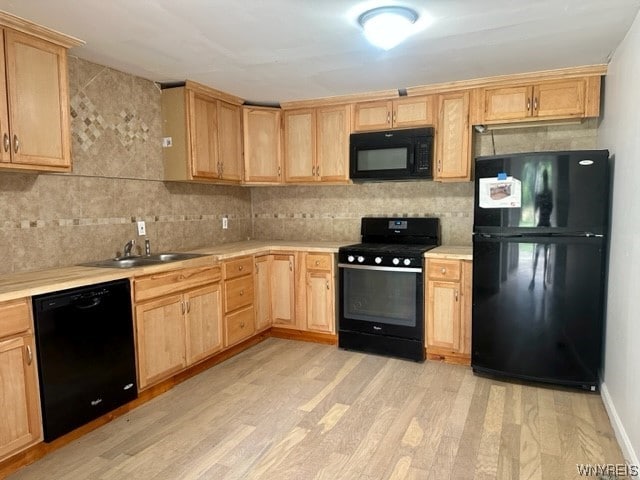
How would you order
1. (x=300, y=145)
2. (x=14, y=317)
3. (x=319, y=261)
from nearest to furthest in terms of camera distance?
1. (x=14, y=317)
2. (x=319, y=261)
3. (x=300, y=145)

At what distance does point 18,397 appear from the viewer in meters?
2.05

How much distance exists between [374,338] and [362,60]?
7.12 ft

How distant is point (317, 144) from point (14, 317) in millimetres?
2791

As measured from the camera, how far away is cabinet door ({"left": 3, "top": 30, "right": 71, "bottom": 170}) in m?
2.26

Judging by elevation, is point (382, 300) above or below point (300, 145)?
below

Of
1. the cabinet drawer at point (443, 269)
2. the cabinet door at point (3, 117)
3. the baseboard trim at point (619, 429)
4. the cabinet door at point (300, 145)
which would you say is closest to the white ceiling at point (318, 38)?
the cabinet door at point (3, 117)

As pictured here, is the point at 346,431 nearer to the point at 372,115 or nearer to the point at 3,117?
the point at 3,117

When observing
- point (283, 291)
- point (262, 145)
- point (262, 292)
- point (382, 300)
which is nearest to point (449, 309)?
point (382, 300)

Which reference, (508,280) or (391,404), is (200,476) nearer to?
(391,404)

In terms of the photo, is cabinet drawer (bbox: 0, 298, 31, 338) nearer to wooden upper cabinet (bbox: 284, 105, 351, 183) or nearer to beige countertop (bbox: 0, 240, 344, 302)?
beige countertop (bbox: 0, 240, 344, 302)

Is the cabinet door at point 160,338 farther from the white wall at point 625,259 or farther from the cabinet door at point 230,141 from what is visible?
the white wall at point 625,259

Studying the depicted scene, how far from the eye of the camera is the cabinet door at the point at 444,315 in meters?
Result: 3.35

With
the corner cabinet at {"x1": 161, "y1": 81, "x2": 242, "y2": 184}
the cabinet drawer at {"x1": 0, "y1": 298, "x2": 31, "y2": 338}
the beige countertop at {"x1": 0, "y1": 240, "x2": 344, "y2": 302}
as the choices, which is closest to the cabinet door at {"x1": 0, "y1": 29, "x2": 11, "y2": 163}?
the beige countertop at {"x1": 0, "y1": 240, "x2": 344, "y2": 302}

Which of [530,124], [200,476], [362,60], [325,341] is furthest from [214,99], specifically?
[200,476]
